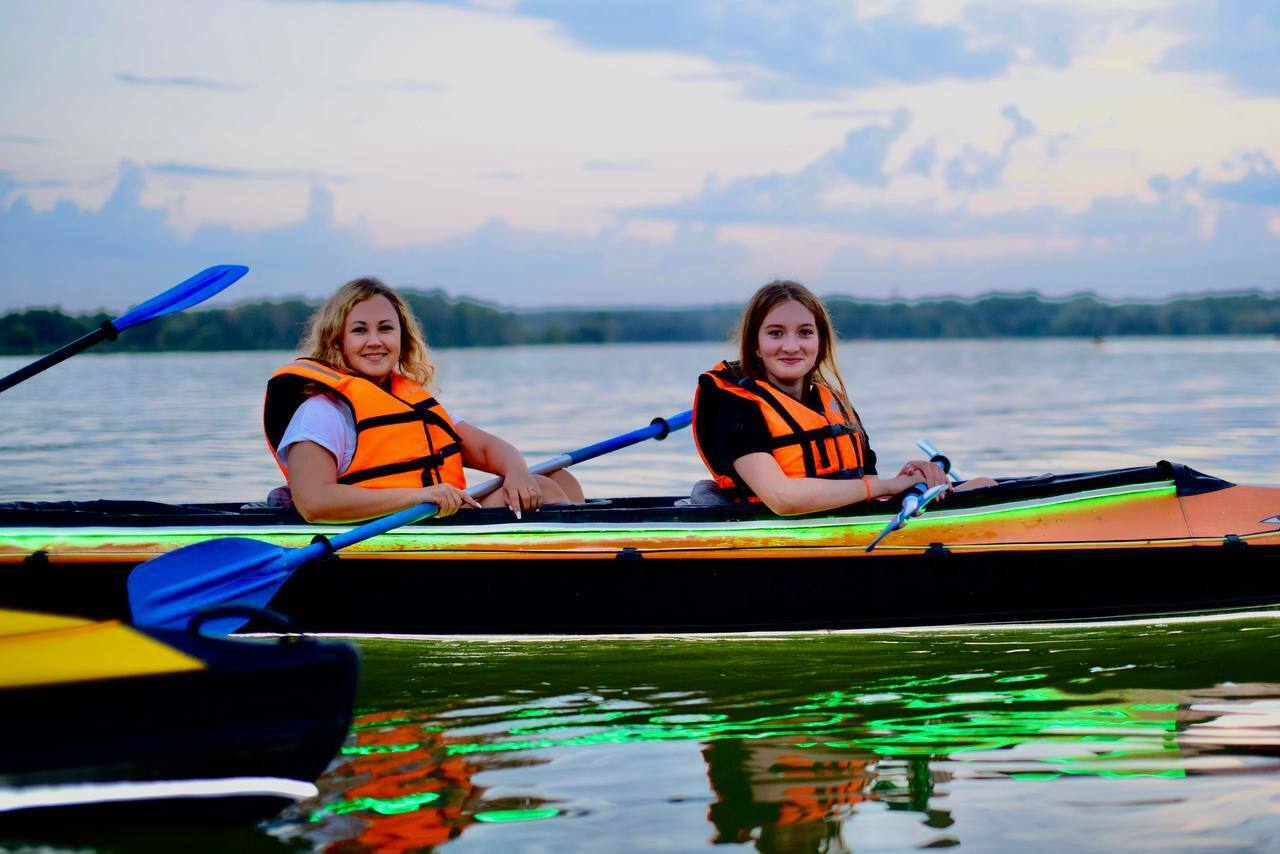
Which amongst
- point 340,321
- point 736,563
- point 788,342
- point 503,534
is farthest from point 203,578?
point 788,342

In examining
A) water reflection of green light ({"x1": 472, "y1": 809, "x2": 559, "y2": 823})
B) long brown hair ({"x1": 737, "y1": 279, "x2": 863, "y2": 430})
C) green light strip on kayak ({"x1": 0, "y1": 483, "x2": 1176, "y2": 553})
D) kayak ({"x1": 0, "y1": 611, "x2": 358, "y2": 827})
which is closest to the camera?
kayak ({"x1": 0, "y1": 611, "x2": 358, "y2": 827})

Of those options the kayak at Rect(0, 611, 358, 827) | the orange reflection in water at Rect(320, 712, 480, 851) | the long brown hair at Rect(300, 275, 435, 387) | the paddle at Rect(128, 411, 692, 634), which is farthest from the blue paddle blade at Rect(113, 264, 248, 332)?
the kayak at Rect(0, 611, 358, 827)

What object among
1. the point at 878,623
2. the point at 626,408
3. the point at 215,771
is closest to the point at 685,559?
the point at 878,623

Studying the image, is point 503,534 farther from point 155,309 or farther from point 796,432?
point 155,309

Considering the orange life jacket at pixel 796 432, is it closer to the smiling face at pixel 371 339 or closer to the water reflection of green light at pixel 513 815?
the smiling face at pixel 371 339

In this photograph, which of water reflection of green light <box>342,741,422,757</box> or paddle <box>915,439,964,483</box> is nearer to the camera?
water reflection of green light <box>342,741,422,757</box>

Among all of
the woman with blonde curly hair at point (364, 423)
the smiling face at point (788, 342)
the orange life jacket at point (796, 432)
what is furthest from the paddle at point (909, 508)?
the woman with blonde curly hair at point (364, 423)

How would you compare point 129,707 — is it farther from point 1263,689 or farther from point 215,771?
point 1263,689

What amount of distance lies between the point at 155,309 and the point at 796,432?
235cm

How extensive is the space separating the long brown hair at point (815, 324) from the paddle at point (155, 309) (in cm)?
203

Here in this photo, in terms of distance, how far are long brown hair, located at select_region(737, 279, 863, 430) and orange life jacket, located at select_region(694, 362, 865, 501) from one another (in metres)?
0.04

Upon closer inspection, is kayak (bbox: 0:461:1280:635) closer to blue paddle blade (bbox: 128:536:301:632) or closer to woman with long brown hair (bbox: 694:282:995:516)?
woman with long brown hair (bbox: 694:282:995:516)

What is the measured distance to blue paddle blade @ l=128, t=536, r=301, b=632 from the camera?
11.3 feet

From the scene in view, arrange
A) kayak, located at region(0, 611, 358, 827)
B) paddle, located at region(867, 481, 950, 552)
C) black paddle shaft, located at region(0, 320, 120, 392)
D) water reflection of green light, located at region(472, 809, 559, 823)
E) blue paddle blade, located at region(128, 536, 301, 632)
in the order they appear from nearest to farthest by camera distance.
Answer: kayak, located at region(0, 611, 358, 827) < water reflection of green light, located at region(472, 809, 559, 823) < blue paddle blade, located at region(128, 536, 301, 632) < paddle, located at region(867, 481, 950, 552) < black paddle shaft, located at region(0, 320, 120, 392)
